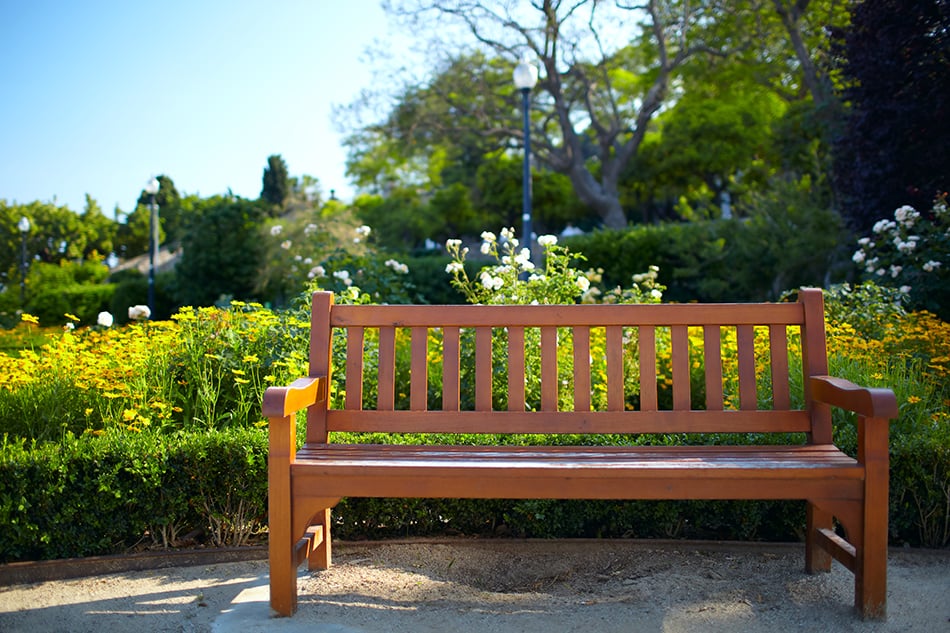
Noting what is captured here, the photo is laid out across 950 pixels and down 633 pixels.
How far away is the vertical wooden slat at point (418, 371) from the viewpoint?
11.1 ft

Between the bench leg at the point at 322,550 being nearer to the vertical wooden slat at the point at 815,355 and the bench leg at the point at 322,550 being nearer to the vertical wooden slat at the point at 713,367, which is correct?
the vertical wooden slat at the point at 713,367

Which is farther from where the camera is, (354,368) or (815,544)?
(354,368)

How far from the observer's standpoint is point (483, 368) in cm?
339

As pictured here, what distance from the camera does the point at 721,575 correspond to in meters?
3.30

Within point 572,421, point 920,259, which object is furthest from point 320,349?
point 920,259

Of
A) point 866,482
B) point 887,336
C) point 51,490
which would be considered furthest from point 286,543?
point 887,336

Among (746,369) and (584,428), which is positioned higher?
(746,369)

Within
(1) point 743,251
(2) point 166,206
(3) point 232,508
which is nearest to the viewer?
(3) point 232,508

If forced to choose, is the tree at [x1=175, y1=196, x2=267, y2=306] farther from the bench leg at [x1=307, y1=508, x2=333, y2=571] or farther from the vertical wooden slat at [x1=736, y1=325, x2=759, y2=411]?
the vertical wooden slat at [x1=736, y1=325, x2=759, y2=411]

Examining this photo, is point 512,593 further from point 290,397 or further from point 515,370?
point 290,397

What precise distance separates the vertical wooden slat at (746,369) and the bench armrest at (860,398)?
0.28 m

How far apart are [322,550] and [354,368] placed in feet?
2.44

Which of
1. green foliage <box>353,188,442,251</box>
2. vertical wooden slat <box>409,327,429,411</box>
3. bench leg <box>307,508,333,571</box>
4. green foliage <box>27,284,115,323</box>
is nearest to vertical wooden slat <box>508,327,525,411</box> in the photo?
vertical wooden slat <box>409,327,429,411</box>

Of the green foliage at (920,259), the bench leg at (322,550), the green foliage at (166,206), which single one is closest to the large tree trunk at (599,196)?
the green foliage at (920,259)
